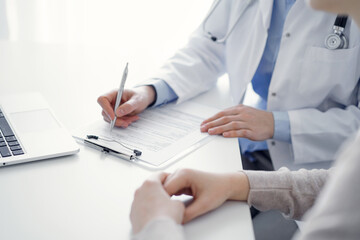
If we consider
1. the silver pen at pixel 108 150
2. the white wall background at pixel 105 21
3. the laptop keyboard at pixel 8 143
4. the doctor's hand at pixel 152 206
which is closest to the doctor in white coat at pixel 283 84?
the silver pen at pixel 108 150

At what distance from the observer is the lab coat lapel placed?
1258mm

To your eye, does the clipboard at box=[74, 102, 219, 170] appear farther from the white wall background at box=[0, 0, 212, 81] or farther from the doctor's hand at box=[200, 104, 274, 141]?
the white wall background at box=[0, 0, 212, 81]

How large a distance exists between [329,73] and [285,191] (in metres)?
0.49

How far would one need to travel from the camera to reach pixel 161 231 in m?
0.64

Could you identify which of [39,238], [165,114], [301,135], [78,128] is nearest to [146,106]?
[165,114]

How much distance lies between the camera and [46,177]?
0.84 metres

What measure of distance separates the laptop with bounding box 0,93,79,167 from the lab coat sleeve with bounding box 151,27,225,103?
0.34 meters

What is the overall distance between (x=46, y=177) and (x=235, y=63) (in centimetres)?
73

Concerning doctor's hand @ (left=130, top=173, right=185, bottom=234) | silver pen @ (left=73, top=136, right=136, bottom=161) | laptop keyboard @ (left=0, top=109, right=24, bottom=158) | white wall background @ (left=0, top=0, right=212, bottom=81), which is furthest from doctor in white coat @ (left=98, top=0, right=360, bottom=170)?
white wall background @ (left=0, top=0, right=212, bottom=81)

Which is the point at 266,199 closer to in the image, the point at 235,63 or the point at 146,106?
the point at 146,106

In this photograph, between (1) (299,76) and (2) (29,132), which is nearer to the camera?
(2) (29,132)

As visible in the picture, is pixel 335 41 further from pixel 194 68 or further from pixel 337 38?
pixel 194 68

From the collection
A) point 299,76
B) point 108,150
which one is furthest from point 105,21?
point 108,150

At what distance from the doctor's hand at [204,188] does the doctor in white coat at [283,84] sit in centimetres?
26
